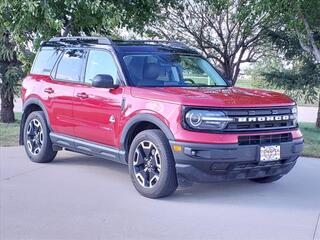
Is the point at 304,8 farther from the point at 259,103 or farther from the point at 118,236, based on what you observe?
the point at 118,236

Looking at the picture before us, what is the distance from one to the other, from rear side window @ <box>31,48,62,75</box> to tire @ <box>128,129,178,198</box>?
248 cm

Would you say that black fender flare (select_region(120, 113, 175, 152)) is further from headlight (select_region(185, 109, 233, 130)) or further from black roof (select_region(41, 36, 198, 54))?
black roof (select_region(41, 36, 198, 54))

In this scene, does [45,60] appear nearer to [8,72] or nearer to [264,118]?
[264,118]

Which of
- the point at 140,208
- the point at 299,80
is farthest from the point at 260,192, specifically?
the point at 299,80

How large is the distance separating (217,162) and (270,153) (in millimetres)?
705

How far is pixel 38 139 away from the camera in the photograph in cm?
771

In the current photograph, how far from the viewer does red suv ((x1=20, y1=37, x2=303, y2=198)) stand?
523 cm

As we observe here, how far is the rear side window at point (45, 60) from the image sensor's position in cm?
757

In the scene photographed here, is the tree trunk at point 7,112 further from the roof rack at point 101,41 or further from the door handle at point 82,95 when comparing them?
the door handle at point 82,95

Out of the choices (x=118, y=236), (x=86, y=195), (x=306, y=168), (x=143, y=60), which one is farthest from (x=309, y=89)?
(x=118, y=236)

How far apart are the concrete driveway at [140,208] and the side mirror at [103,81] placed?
4.27ft

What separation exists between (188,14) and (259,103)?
942 centimetres

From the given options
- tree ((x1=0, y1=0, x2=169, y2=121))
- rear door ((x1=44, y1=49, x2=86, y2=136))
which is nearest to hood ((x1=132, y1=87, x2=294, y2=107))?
rear door ((x1=44, y1=49, x2=86, y2=136))

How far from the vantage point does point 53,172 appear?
23.0ft
